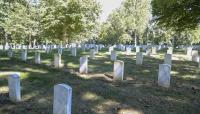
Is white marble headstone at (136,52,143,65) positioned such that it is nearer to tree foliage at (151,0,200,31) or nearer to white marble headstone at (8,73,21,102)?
tree foliage at (151,0,200,31)

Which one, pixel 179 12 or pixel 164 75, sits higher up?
pixel 179 12

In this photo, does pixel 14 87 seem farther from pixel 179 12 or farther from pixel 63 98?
pixel 179 12

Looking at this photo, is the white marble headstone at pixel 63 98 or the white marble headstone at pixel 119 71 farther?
the white marble headstone at pixel 119 71

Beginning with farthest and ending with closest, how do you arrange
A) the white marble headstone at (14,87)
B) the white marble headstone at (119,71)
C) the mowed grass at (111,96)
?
the white marble headstone at (119,71)
the white marble headstone at (14,87)
the mowed grass at (111,96)

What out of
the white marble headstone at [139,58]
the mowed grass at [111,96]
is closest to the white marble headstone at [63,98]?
the mowed grass at [111,96]

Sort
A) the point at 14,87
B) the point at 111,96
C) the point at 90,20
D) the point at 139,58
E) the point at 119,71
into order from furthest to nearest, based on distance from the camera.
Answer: the point at 90,20, the point at 139,58, the point at 119,71, the point at 111,96, the point at 14,87

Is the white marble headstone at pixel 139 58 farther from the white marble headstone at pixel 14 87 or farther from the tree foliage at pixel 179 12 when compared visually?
the white marble headstone at pixel 14 87

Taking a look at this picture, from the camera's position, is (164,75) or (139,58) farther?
(139,58)

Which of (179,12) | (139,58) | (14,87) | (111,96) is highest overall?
(179,12)

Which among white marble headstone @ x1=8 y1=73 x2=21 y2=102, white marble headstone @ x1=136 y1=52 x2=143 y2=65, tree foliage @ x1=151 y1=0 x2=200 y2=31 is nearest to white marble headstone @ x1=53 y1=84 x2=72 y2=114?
white marble headstone @ x1=8 y1=73 x2=21 y2=102

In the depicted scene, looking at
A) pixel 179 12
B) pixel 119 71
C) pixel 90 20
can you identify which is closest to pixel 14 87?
pixel 119 71

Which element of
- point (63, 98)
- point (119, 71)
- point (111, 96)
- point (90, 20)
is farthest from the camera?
point (90, 20)

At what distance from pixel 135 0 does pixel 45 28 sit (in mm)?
30798

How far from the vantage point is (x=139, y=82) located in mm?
12500
